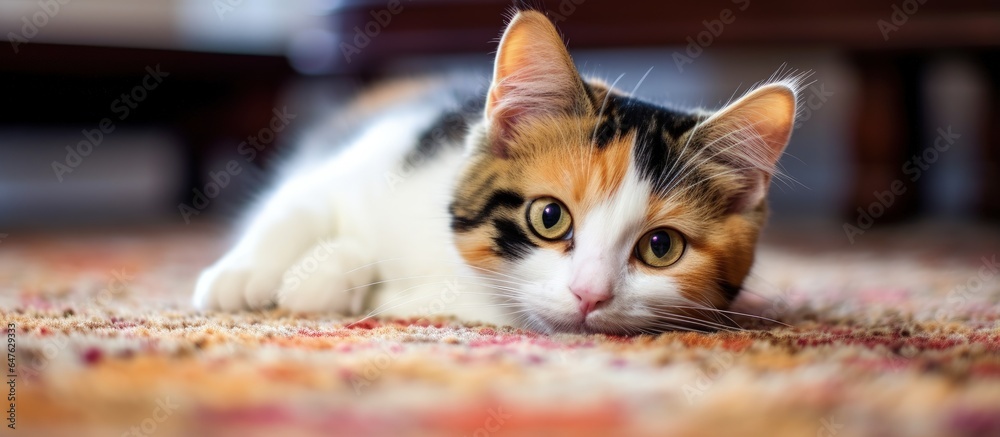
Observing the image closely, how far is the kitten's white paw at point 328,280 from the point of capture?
1.10 m

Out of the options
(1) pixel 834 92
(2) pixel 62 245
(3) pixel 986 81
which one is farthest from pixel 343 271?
(1) pixel 834 92

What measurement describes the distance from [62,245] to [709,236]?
160cm

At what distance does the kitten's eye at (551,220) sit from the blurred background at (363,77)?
2.35ft

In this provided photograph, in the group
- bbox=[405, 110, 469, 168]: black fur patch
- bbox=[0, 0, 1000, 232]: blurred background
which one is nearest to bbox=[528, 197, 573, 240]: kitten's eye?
bbox=[405, 110, 469, 168]: black fur patch

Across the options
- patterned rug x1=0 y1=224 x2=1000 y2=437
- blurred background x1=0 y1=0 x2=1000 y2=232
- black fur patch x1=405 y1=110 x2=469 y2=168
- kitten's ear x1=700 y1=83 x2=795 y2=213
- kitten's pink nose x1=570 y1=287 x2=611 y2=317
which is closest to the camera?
patterned rug x1=0 y1=224 x2=1000 y2=437

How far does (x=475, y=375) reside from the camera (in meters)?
0.71

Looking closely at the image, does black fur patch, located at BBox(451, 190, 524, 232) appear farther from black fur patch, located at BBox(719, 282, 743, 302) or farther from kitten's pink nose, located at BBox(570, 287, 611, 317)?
black fur patch, located at BBox(719, 282, 743, 302)

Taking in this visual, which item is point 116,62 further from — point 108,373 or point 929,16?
point 929,16

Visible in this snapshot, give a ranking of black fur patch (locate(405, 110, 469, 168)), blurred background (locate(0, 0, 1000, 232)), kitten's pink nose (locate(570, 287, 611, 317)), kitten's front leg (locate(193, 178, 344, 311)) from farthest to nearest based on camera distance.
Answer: blurred background (locate(0, 0, 1000, 232)) < black fur patch (locate(405, 110, 469, 168)) < kitten's front leg (locate(193, 178, 344, 311)) < kitten's pink nose (locate(570, 287, 611, 317))

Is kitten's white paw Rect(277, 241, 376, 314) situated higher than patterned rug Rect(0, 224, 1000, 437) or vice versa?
kitten's white paw Rect(277, 241, 376, 314)

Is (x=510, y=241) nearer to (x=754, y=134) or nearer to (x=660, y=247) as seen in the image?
(x=660, y=247)

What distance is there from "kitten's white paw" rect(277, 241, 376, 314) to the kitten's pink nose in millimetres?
401

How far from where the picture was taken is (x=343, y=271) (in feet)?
3.79

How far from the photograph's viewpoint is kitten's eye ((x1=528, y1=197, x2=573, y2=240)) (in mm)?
937
